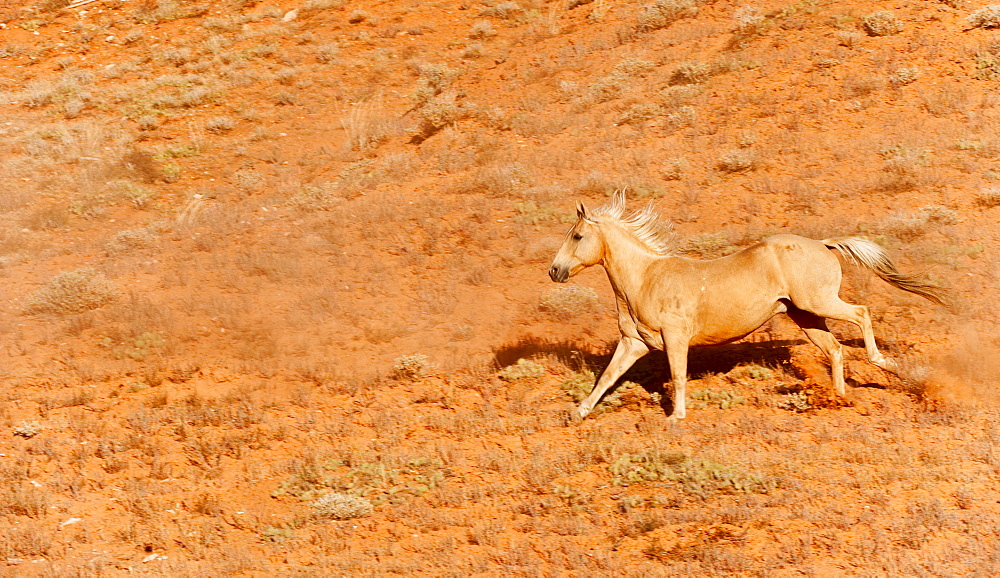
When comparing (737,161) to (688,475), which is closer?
(688,475)

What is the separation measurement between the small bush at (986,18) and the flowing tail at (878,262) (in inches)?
449

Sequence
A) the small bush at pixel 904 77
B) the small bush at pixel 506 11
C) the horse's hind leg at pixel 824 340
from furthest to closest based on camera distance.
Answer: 1. the small bush at pixel 506 11
2. the small bush at pixel 904 77
3. the horse's hind leg at pixel 824 340

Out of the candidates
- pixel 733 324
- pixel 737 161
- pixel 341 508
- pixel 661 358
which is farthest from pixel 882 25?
pixel 341 508

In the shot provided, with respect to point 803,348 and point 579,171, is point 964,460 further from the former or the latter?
point 579,171

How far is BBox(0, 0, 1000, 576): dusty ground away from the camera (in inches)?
285

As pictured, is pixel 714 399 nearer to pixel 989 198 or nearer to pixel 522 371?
pixel 522 371

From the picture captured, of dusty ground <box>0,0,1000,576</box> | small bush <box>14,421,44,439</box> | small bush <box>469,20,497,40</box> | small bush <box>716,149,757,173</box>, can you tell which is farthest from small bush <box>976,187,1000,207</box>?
small bush <box>469,20,497,40</box>

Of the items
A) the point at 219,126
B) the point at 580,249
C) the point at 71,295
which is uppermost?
the point at 580,249

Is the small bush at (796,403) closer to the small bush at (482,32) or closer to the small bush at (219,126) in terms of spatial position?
the small bush at (219,126)

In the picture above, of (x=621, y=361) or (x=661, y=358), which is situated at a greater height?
(x=621, y=361)

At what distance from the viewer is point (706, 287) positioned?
8.55m

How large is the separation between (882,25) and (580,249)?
12.8m

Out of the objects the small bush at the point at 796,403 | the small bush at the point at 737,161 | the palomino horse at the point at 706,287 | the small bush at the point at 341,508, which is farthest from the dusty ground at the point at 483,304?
the palomino horse at the point at 706,287

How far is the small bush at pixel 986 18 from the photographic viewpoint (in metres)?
17.8
